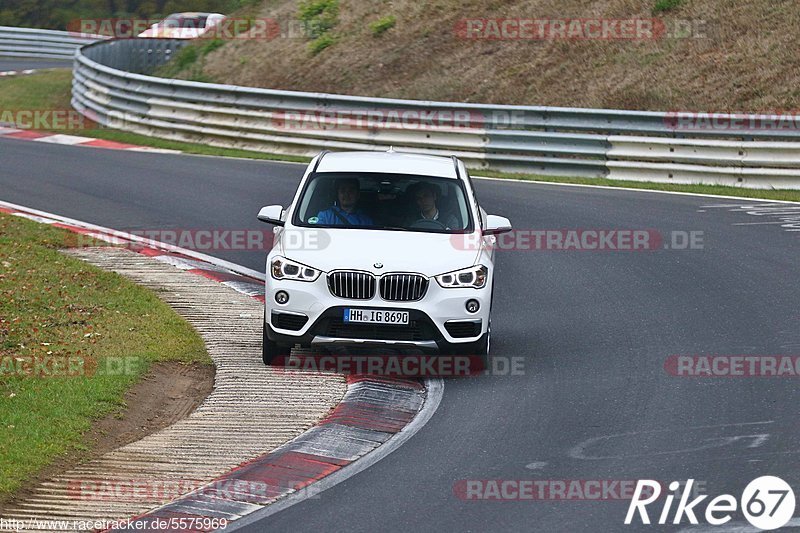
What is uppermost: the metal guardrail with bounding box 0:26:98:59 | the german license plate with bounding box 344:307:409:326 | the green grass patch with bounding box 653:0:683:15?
the green grass patch with bounding box 653:0:683:15

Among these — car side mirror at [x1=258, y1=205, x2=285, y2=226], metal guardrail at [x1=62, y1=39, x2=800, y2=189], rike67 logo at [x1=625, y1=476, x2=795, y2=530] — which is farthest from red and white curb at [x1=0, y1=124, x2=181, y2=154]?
rike67 logo at [x1=625, y1=476, x2=795, y2=530]

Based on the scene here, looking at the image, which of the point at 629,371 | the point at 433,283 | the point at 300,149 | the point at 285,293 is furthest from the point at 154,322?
the point at 300,149

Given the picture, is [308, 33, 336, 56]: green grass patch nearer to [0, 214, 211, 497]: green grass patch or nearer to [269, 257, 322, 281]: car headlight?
[0, 214, 211, 497]: green grass patch

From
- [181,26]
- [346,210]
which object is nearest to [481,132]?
[346,210]

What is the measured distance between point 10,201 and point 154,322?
26.9 ft

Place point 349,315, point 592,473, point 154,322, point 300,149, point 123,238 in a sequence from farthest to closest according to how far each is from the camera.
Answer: point 300,149, point 123,238, point 154,322, point 349,315, point 592,473

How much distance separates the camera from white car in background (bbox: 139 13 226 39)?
4047 cm

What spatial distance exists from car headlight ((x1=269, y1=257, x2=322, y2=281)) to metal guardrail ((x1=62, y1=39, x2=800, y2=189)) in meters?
12.0

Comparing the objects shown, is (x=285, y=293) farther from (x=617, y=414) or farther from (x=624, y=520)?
(x=624, y=520)

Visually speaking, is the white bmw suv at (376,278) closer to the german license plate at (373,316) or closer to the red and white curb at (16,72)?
the german license plate at (373,316)

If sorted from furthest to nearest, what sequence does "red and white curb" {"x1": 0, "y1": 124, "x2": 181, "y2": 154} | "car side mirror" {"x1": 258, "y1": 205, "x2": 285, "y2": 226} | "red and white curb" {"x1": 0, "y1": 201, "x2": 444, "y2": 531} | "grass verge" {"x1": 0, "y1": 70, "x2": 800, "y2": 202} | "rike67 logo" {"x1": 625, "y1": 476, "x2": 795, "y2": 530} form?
"red and white curb" {"x1": 0, "y1": 124, "x2": 181, "y2": 154} → "grass verge" {"x1": 0, "y1": 70, "x2": 800, "y2": 202} → "car side mirror" {"x1": 258, "y1": 205, "x2": 285, "y2": 226} → "red and white curb" {"x1": 0, "y1": 201, "x2": 444, "y2": 531} → "rike67 logo" {"x1": 625, "y1": 476, "x2": 795, "y2": 530}

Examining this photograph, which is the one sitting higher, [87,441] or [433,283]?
[433,283]

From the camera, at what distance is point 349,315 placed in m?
10.2

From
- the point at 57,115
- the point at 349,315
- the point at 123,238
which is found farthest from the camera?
the point at 57,115
